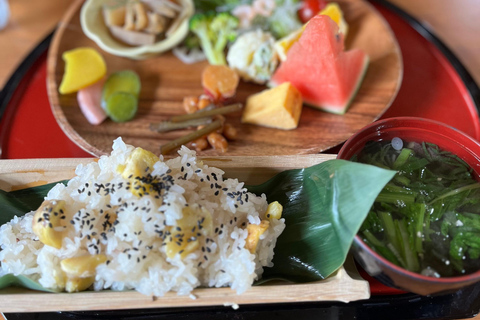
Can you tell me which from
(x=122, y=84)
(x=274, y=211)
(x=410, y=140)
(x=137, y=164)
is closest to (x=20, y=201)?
(x=137, y=164)

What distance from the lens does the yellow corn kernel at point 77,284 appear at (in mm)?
1683

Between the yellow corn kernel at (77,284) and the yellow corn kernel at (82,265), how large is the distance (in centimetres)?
3

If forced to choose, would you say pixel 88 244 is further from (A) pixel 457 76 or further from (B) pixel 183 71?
(A) pixel 457 76

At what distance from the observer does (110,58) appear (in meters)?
3.14

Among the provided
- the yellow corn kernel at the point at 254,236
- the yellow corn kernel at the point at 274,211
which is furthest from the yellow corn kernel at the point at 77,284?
the yellow corn kernel at the point at 274,211

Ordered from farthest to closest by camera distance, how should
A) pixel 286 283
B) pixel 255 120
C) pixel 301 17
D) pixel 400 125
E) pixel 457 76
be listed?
pixel 301 17, pixel 457 76, pixel 255 120, pixel 400 125, pixel 286 283

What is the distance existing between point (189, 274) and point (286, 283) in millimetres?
469

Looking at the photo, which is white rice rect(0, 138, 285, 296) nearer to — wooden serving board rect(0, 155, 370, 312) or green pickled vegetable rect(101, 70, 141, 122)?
wooden serving board rect(0, 155, 370, 312)

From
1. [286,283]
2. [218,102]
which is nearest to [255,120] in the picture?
[218,102]

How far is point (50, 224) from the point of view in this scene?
168 cm

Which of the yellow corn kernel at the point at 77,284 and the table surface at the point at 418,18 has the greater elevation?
the table surface at the point at 418,18

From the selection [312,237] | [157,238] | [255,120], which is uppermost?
[255,120]

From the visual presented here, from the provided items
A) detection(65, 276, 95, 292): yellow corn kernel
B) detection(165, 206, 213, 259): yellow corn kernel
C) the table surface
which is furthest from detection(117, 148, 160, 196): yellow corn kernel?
the table surface

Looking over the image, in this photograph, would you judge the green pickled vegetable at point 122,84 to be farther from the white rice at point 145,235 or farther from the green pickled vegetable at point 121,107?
the white rice at point 145,235
